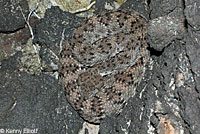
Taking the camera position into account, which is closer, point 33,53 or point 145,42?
point 145,42

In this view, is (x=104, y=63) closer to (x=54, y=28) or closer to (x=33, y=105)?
(x=54, y=28)

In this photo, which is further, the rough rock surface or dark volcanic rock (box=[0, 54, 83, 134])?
dark volcanic rock (box=[0, 54, 83, 134])

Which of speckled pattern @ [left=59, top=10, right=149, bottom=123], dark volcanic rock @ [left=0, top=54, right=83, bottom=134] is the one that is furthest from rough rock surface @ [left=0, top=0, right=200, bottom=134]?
speckled pattern @ [left=59, top=10, right=149, bottom=123]

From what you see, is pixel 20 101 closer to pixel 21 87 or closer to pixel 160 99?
pixel 21 87

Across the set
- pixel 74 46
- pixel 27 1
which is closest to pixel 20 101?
pixel 74 46

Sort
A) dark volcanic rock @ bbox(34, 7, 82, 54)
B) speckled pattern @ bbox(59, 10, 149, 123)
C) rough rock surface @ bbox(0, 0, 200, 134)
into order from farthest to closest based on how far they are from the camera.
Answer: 1. dark volcanic rock @ bbox(34, 7, 82, 54)
2. speckled pattern @ bbox(59, 10, 149, 123)
3. rough rock surface @ bbox(0, 0, 200, 134)

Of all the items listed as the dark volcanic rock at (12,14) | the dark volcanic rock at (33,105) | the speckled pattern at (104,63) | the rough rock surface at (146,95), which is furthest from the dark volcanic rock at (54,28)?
the dark volcanic rock at (33,105)

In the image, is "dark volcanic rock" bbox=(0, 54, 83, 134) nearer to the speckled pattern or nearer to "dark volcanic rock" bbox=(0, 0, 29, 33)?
the speckled pattern
